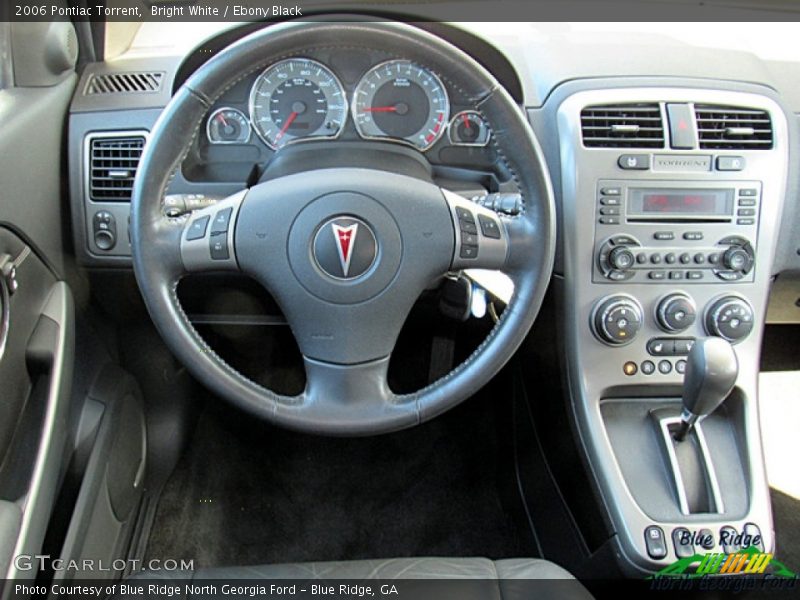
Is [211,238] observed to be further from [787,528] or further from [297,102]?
[787,528]

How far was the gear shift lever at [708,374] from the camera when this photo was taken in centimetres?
126

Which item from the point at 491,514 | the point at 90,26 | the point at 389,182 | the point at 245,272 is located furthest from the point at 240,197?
the point at 491,514

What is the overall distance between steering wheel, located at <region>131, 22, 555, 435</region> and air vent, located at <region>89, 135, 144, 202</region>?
393 millimetres

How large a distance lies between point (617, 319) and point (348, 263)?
22.3 inches

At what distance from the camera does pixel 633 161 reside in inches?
57.0

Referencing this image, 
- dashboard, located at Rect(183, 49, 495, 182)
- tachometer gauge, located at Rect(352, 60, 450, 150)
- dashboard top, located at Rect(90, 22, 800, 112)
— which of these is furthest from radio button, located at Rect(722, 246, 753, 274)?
tachometer gauge, located at Rect(352, 60, 450, 150)

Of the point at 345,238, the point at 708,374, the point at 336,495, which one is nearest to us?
the point at 345,238

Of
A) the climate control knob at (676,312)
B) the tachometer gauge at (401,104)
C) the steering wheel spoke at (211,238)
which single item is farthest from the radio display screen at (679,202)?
the steering wheel spoke at (211,238)

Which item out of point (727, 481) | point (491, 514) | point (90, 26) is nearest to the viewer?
point (727, 481)

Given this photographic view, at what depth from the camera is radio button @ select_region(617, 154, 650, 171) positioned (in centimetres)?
145

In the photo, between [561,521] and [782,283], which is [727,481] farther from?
[782,283]

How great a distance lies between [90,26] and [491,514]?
1.45 metres

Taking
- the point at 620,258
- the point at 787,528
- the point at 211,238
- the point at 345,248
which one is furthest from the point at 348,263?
the point at 787,528

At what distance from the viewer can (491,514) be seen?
196cm
